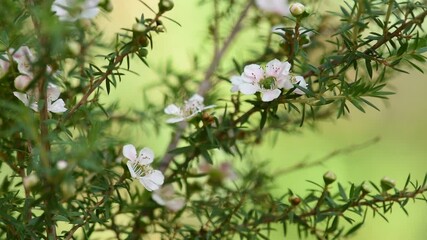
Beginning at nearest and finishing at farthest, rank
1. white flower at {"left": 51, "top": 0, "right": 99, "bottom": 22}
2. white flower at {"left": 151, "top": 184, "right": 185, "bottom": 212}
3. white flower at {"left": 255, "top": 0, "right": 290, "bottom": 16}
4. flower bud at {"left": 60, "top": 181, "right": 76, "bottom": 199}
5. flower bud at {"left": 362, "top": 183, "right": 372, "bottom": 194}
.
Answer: flower bud at {"left": 60, "top": 181, "right": 76, "bottom": 199} < white flower at {"left": 51, "top": 0, "right": 99, "bottom": 22} < flower bud at {"left": 362, "top": 183, "right": 372, "bottom": 194} < white flower at {"left": 151, "top": 184, "right": 185, "bottom": 212} < white flower at {"left": 255, "top": 0, "right": 290, "bottom": 16}

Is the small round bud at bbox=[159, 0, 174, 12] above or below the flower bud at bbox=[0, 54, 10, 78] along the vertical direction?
above

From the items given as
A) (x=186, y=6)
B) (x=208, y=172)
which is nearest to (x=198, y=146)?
(x=208, y=172)

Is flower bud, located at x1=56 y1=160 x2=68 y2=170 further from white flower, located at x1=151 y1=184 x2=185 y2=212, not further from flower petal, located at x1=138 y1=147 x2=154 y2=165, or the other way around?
white flower, located at x1=151 y1=184 x2=185 y2=212

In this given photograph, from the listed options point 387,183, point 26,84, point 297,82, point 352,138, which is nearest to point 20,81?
point 26,84

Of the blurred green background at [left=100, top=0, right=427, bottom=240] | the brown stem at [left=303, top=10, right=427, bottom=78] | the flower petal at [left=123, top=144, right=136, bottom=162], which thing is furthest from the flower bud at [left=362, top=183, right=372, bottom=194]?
the blurred green background at [left=100, top=0, right=427, bottom=240]

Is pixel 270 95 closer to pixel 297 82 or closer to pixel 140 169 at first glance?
pixel 297 82

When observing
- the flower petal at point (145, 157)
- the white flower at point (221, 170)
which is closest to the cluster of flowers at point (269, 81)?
the flower petal at point (145, 157)
